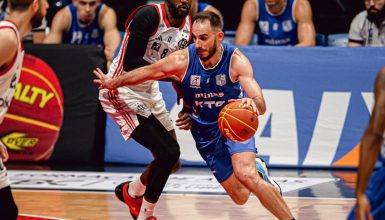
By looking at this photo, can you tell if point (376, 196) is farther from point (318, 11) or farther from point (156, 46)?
point (318, 11)

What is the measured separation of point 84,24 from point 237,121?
16.4 ft

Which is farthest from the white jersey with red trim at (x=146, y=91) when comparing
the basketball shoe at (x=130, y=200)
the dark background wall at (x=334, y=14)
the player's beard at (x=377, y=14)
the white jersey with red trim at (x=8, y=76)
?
the dark background wall at (x=334, y=14)

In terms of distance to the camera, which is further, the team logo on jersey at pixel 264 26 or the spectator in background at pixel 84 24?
the spectator in background at pixel 84 24

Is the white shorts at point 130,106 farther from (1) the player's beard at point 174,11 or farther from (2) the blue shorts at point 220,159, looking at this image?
(1) the player's beard at point 174,11

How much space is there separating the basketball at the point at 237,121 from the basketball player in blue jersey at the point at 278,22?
13.6 feet

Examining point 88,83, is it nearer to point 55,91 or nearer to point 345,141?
point 55,91

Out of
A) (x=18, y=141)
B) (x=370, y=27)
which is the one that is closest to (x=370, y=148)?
(x=370, y=27)

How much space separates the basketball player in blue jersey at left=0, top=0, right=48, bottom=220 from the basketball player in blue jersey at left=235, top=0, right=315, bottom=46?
215 inches

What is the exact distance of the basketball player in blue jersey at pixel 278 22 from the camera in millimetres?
9945

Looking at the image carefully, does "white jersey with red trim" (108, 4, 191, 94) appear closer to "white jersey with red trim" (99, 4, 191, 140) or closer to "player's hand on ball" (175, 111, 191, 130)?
"white jersey with red trim" (99, 4, 191, 140)

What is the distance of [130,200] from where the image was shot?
7.11 m

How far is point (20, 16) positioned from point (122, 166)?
210 inches

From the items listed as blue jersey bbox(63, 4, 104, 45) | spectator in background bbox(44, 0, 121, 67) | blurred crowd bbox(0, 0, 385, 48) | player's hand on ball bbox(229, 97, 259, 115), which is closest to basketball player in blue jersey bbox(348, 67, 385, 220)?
player's hand on ball bbox(229, 97, 259, 115)

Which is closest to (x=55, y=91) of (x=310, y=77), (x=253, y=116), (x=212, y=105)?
(x=310, y=77)
